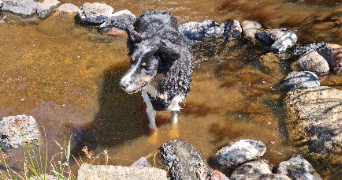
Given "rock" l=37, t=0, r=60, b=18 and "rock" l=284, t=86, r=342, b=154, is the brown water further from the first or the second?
"rock" l=37, t=0, r=60, b=18

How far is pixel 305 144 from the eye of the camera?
159 inches

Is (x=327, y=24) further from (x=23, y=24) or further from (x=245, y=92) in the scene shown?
(x=23, y=24)

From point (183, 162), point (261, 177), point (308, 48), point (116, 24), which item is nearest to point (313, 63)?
point (308, 48)

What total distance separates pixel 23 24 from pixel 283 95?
747 cm

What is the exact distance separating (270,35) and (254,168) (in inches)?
148

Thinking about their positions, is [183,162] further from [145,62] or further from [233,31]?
[233,31]

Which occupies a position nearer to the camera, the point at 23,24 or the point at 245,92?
the point at 245,92

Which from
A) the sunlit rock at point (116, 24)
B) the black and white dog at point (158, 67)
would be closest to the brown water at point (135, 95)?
the sunlit rock at point (116, 24)

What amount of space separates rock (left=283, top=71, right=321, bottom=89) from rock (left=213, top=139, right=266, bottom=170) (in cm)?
172

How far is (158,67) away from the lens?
3.35 metres

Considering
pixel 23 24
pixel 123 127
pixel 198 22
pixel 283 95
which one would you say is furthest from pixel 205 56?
pixel 23 24

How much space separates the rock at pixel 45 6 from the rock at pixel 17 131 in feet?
14.2

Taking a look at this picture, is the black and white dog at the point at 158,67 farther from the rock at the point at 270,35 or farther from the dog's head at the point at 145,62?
the rock at the point at 270,35

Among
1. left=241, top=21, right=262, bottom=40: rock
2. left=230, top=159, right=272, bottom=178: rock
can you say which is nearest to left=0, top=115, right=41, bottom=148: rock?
left=230, top=159, right=272, bottom=178: rock
